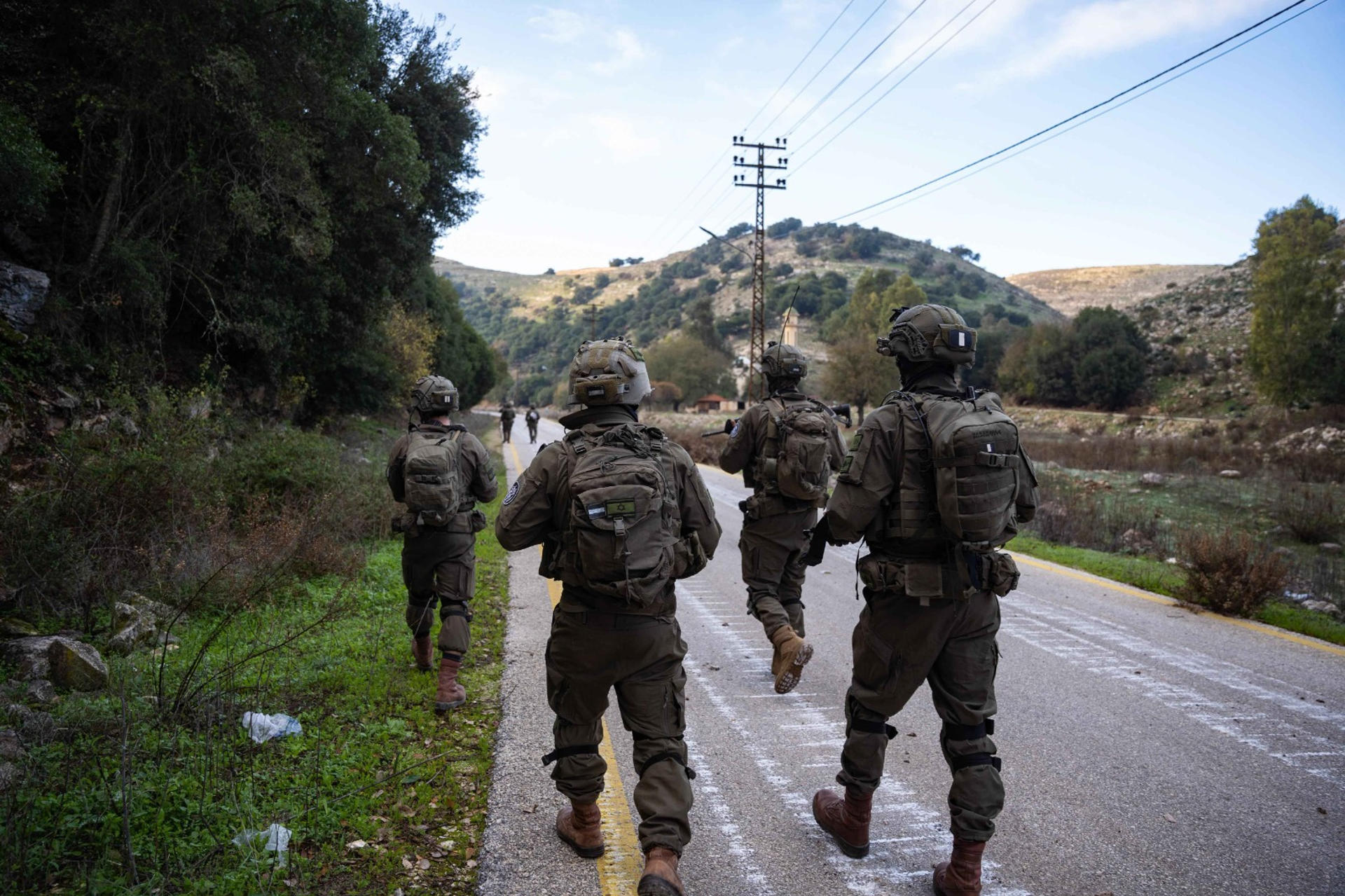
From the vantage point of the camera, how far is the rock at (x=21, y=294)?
939 cm

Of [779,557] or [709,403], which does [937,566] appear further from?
[709,403]

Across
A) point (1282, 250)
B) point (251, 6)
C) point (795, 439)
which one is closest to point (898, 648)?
point (795, 439)

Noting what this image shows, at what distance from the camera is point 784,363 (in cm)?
627

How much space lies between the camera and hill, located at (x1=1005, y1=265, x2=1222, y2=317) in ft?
447

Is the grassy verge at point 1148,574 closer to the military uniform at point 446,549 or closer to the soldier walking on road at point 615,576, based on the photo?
the soldier walking on road at point 615,576

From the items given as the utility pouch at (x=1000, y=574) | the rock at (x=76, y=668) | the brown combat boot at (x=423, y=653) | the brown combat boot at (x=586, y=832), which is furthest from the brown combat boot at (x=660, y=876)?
the rock at (x=76, y=668)

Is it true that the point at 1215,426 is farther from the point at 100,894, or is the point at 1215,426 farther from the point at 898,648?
the point at 100,894

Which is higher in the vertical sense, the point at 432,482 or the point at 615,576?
the point at 432,482

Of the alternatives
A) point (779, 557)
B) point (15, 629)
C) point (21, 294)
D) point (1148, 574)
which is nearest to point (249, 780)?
point (15, 629)

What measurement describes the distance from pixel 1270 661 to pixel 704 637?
4325 mm

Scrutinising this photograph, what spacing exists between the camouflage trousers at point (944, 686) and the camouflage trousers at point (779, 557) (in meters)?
2.38

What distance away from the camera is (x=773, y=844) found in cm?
361

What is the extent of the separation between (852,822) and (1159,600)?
634cm

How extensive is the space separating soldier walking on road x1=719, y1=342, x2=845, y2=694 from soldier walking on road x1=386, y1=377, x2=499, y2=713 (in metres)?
1.95
